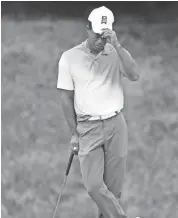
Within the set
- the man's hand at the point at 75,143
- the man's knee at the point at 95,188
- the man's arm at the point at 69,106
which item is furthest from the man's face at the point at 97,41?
the man's knee at the point at 95,188

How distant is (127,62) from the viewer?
17.6 ft

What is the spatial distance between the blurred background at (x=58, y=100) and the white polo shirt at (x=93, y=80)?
146 centimetres

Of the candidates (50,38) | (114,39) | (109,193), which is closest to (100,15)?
(114,39)

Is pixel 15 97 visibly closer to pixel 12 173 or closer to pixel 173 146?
pixel 12 173

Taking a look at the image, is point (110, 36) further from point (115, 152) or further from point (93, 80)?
point (115, 152)

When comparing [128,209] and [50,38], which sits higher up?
[50,38]

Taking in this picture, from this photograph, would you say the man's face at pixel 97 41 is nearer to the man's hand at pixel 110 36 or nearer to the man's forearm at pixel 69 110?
the man's hand at pixel 110 36

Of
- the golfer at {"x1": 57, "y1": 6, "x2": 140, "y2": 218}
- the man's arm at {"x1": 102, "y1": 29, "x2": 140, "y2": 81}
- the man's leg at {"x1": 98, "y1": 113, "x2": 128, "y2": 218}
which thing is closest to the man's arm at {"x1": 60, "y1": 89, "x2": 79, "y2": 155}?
the golfer at {"x1": 57, "y1": 6, "x2": 140, "y2": 218}

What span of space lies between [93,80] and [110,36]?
29 cm

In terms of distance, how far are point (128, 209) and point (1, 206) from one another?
35.6 inches

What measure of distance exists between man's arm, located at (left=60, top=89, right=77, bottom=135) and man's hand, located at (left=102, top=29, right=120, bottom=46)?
0.39 meters

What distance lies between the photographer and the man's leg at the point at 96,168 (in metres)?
5.50

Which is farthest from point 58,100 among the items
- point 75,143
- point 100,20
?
point 100,20

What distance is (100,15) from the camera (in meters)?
5.45
